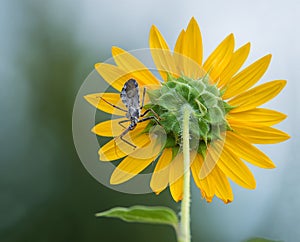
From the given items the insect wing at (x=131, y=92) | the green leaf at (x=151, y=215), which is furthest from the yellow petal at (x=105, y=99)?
the green leaf at (x=151, y=215)

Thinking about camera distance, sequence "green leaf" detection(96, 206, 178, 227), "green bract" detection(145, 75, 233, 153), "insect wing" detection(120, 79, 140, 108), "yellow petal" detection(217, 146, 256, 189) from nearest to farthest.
→ "green leaf" detection(96, 206, 178, 227), "insect wing" detection(120, 79, 140, 108), "green bract" detection(145, 75, 233, 153), "yellow petal" detection(217, 146, 256, 189)

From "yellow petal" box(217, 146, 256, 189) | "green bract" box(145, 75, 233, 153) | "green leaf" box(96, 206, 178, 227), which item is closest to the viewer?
"green leaf" box(96, 206, 178, 227)

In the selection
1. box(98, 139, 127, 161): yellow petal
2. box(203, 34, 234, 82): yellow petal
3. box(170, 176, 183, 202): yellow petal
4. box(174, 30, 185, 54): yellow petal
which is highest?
box(174, 30, 185, 54): yellow petal

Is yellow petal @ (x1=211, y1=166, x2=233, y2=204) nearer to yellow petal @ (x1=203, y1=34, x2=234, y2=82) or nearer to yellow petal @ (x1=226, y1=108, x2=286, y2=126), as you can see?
yellow petal @ (x1=226, y1=108, x2=286, y2=126)

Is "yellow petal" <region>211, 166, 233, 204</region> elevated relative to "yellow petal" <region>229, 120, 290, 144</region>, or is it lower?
lower

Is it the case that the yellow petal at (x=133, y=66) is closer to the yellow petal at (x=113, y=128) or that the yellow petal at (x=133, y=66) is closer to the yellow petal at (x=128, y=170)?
the yellow petal at (x=113, y=128)

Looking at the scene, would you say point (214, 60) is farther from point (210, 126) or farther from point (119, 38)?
point (119, 38)

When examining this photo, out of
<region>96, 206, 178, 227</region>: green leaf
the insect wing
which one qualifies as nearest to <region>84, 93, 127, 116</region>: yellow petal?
the insect wing

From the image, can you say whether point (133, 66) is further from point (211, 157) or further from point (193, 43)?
point (211, 157)

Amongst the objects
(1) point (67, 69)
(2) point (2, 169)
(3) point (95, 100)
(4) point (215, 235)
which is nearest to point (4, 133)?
(2) point (2, 169)
